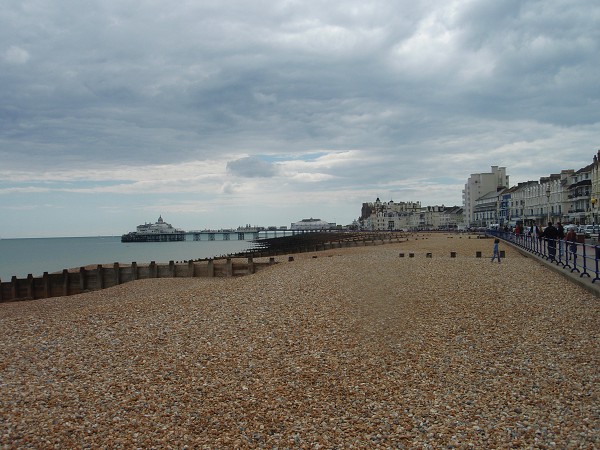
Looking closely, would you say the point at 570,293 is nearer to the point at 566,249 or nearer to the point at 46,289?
the point at 566,249

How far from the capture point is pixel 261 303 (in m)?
13.0

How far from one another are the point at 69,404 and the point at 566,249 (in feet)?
54.3

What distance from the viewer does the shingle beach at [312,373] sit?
5789mm

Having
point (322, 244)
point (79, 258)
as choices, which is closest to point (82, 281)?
point (322, 244)

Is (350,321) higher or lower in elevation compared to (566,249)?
lower

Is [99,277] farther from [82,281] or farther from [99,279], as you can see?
[82,281]

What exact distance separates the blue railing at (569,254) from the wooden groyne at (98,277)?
13.6m

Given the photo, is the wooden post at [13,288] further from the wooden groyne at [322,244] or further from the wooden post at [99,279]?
the wooden groyne at [322,244]

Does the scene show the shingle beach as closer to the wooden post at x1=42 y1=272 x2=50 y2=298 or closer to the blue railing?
the blue railing

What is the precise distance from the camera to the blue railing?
14292mm

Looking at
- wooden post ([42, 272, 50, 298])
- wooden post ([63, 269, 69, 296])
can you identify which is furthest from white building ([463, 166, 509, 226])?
wooden post ([42, 272, 50, 298])

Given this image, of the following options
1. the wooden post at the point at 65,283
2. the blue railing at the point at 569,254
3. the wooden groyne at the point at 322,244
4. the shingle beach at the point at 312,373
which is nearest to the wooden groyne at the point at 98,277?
the wooden post at the point at 65,283

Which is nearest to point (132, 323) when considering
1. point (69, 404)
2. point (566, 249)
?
point (69, 404)

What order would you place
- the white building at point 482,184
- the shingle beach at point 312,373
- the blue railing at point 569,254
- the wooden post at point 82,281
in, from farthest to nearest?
1. the white building at point 482,184
2. the wooden post at point 82,281
3. the blue railing at point 569,254
4. the shingle beach at point 312,373
